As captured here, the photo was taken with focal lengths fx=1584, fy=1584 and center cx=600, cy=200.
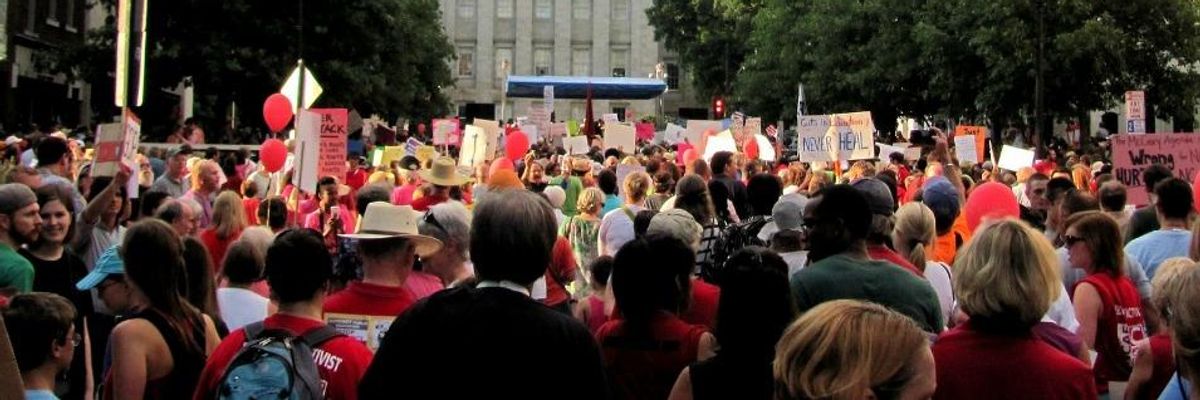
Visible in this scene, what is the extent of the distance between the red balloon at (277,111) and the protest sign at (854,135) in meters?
5.85

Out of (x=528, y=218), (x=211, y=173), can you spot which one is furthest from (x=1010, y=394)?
(x=211, y=173)

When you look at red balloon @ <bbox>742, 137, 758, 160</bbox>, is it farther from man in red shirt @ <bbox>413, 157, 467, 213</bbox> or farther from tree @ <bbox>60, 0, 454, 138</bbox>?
tree @ <bbox>60, 0, 454, 138</bbox>

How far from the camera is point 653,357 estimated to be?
5.17m

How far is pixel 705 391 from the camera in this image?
4.31m

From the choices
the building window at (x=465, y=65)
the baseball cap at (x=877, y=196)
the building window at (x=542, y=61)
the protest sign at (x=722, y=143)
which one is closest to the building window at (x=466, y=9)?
the building window at (x=465, y=65)

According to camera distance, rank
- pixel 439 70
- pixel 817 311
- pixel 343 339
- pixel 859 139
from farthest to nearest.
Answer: pixel 439 70
pixel 859 139
pixel 343 339
pixel 817 311

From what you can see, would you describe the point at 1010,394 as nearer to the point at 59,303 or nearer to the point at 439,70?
the point at 59,303

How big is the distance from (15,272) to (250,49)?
102 feet

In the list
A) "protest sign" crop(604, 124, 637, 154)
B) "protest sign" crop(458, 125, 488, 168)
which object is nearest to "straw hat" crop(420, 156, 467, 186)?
"protest sign" crop(458, 125, 488, 168)

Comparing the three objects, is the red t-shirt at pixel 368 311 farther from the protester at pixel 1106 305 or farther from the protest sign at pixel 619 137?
the protest sign at pixel 619 137

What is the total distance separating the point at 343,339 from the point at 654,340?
1.04 metres

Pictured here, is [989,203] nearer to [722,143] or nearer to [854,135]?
[854,135]

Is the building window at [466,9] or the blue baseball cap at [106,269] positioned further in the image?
the building window at [466,9]

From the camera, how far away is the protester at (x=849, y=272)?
17.4 ft
